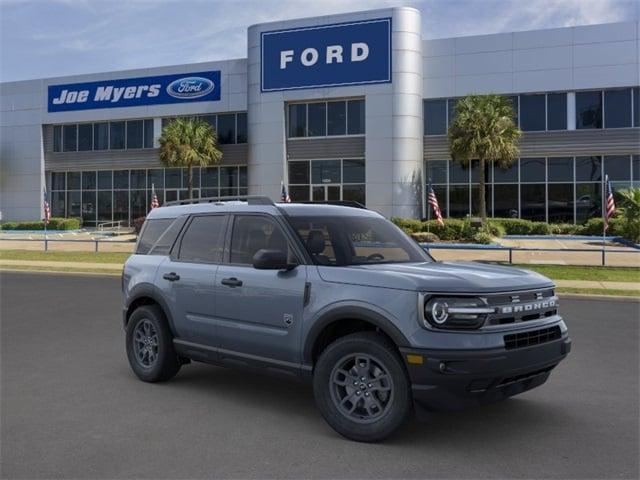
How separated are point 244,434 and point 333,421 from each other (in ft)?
2.28

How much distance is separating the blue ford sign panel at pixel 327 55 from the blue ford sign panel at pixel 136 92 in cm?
509

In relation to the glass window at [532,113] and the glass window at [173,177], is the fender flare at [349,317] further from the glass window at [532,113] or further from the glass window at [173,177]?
the glass window at [173,177]

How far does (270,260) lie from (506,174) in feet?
103

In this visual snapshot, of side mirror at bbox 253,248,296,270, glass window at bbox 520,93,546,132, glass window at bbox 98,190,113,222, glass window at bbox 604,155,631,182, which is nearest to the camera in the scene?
side mirror at bbox 253,248,296,270

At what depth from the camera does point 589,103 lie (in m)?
32.7

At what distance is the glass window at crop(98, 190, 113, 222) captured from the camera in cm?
4303

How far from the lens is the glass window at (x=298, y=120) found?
3569 centimetres

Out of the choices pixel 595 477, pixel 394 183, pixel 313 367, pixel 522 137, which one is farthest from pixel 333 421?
pixel 522 137

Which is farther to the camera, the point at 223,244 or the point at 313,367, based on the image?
Result: the point at 223,244

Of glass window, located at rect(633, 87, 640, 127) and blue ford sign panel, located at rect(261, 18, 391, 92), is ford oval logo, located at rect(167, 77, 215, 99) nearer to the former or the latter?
blue ford sign panel, located at rect(261, 18, 391, 92)

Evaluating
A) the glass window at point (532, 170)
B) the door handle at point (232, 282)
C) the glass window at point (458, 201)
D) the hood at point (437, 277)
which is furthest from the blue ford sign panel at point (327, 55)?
the hood at point (437, 277)

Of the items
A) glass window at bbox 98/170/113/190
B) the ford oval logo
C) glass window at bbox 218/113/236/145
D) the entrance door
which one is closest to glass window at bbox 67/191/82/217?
glass window at bbox 98/170/113/190

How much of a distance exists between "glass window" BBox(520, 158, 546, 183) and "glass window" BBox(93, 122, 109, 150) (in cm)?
2717

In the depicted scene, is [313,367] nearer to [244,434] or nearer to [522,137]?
[244,434]
